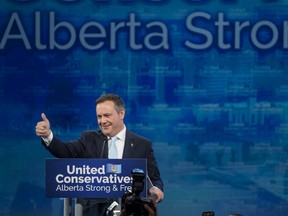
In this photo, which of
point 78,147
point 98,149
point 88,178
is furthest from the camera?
point 78,147

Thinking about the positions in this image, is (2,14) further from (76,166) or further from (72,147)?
(76,166)

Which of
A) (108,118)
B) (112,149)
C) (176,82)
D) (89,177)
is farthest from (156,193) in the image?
(176,82)

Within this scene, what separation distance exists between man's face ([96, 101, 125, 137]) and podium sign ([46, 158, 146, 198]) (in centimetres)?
76

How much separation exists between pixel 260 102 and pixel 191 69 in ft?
2.27

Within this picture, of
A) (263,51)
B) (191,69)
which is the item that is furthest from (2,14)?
(263,51)

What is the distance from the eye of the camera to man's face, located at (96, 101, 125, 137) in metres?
5.64

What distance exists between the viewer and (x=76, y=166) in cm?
489

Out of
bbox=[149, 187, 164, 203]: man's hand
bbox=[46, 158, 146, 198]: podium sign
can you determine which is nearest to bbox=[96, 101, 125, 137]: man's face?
bbox=[149, 187, 164, 203]: man's hand

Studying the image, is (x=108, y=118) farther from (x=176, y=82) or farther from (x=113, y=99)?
(x=176, y=82)

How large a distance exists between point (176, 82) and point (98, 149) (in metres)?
2.47

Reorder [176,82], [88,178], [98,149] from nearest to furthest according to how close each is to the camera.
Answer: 1. [88,178]
2. [98,149]
3. [176,82]

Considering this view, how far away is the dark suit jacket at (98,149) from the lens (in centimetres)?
559

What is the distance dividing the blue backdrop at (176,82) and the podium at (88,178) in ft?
10.1

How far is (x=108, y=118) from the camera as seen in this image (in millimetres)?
5652
